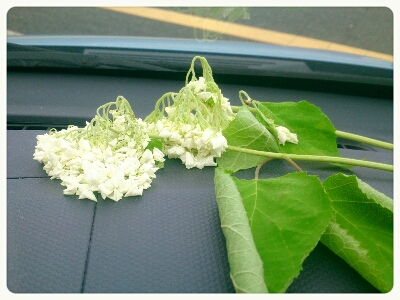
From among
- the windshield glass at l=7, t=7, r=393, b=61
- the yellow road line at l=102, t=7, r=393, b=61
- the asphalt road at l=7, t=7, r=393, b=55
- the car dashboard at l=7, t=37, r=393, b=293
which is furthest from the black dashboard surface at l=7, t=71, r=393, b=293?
the asphalt road at l=7, t=7, r=393, b=55

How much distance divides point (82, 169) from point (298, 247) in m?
0.54

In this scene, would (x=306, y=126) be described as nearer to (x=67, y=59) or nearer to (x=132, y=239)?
(x=132, y=239)

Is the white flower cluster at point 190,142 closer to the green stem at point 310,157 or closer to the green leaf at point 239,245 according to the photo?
the green stem at point 310,157

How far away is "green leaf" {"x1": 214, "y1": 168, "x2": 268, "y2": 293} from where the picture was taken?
65 centimetres

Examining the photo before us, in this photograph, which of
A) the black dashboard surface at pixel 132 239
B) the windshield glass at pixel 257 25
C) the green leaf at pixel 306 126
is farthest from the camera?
the windshield glass at pixel 257 25

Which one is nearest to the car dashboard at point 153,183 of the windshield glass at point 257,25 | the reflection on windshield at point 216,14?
the reflection on windshield at point 216,14

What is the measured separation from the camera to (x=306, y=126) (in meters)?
1.19

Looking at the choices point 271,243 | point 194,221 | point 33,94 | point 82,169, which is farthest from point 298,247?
point 33,94

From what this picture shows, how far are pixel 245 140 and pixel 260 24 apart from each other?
2.56m

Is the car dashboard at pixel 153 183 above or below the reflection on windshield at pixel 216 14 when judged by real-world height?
below

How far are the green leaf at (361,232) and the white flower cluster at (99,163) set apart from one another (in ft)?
1.40

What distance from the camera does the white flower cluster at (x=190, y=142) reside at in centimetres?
103

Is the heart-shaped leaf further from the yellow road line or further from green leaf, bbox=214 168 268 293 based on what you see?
the yellow road line

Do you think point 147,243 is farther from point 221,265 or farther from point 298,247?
point 298,247
